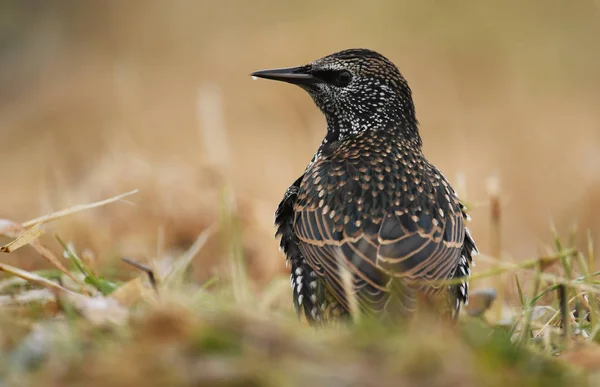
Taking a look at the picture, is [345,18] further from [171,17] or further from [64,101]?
[64,101]

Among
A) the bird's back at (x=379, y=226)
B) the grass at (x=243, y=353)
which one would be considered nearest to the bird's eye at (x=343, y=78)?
the bird's back at (x=379, y=226)

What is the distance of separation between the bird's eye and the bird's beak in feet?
0.39

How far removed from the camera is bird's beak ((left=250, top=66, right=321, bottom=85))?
6163 mm

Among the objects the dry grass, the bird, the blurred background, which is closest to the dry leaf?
the dry grass

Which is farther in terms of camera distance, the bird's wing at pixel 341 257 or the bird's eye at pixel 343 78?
the bird's eye at pixel 343 78

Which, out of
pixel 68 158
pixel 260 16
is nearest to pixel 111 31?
pixel 260 16

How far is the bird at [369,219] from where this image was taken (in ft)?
15.5

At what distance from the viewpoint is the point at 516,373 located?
3146 mm

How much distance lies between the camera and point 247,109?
15.9 metres

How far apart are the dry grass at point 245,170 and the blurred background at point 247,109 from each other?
40 mm

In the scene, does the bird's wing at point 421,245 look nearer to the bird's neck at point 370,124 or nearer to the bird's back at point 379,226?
the bird's back at point 379,226

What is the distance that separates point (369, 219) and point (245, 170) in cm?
782

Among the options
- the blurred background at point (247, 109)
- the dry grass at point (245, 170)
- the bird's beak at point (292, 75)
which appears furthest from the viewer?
the blurred background at point (247, 109)

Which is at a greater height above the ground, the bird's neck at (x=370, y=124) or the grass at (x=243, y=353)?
the bird's neck at (x=370, y=124)
